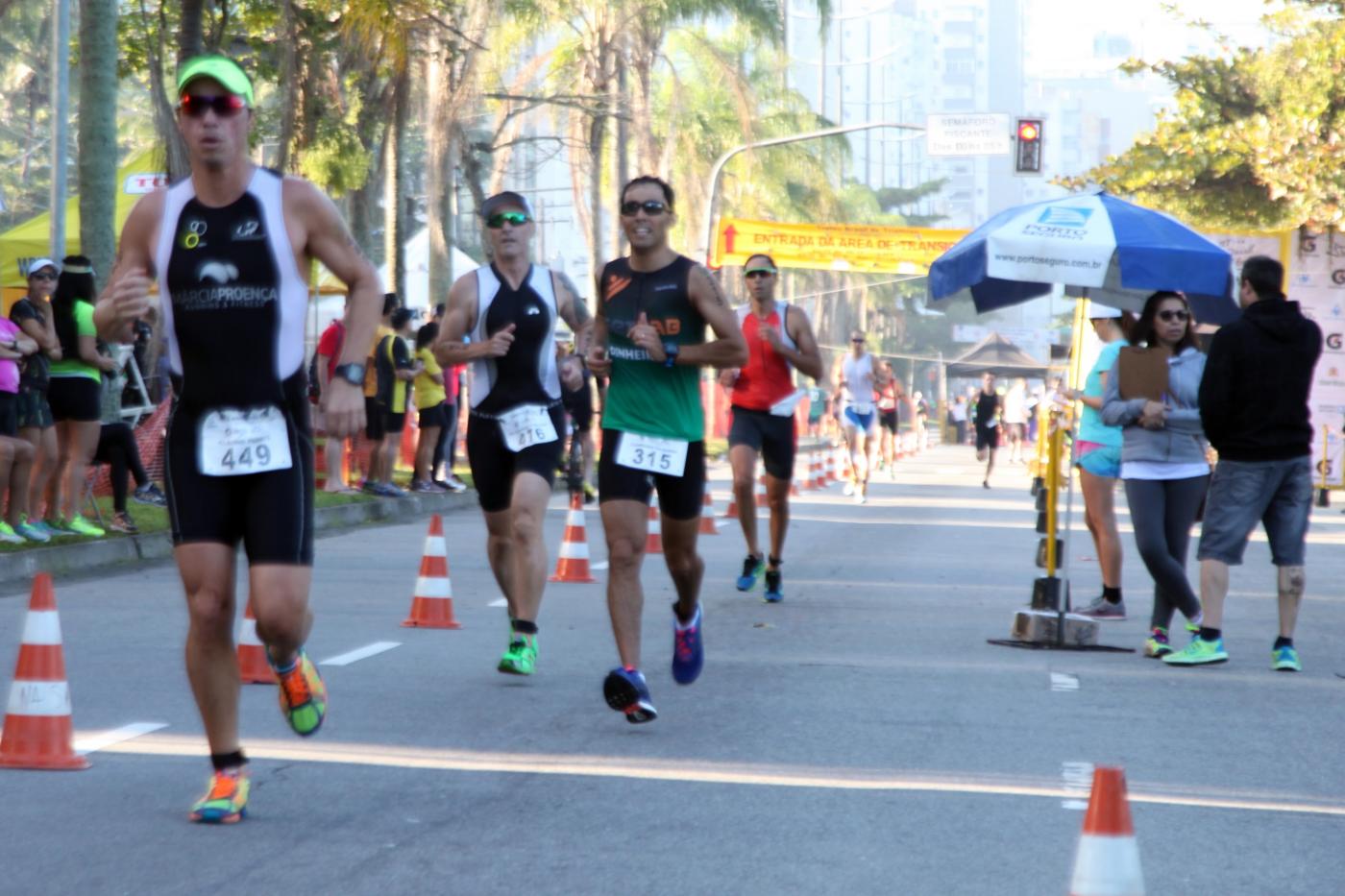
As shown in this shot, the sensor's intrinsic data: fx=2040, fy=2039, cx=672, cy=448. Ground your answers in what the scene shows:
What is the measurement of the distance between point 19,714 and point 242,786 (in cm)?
111

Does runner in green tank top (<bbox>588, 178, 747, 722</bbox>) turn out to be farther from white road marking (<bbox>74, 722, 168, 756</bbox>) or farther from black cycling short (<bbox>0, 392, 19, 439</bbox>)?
black cycling short (<bbox>0, 392, 19, 439</bbox>)

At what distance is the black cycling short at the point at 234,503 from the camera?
17.8 ft

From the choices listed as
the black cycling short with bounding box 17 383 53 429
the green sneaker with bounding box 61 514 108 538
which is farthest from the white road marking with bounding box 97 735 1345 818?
the green sneaker with bounding box 61 514 108 538

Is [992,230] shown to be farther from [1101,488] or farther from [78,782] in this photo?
[78,782]

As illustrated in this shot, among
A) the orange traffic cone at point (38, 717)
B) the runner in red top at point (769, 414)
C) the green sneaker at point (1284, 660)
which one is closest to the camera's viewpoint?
the orange traffic cone at point (38, 717)

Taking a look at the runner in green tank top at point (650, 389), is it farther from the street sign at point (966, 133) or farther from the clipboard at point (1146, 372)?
the street sign at point (966, 133)

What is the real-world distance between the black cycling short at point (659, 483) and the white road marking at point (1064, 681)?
2151 millimetres

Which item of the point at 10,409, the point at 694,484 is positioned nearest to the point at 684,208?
the point at 10,409

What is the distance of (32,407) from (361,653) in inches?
182

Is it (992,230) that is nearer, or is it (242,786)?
(242,786)

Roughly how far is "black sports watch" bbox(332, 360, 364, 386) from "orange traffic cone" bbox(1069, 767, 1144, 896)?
267 cm

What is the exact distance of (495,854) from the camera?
521 centimetres

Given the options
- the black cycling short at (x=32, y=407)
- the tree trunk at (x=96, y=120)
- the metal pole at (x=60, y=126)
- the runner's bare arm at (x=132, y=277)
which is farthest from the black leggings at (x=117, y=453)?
the runner's bare arm at (x=132, y=277)

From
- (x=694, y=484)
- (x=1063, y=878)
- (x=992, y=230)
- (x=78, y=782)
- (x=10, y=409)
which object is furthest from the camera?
(x=10, y=409)
